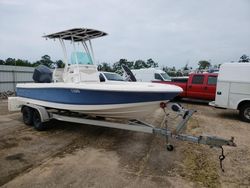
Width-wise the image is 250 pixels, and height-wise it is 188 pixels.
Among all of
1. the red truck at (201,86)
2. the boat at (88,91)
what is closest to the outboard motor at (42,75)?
the boat at (88,91)

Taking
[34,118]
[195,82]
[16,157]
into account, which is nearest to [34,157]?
[16,157]

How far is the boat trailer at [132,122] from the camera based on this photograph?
3.65 meters

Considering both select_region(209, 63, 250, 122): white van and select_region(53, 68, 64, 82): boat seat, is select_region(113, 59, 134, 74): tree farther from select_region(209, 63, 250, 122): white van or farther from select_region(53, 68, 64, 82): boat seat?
select_region(53, 68, 64, 82): boat seat

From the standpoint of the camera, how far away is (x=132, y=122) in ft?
15.8

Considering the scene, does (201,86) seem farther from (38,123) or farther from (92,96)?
(38,123)

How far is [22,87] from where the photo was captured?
6.72m

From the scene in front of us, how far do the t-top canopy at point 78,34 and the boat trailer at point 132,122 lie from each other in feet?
7.07

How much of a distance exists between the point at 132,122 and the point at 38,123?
2915 millimetres

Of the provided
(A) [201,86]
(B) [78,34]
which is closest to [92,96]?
(B) [78,34]

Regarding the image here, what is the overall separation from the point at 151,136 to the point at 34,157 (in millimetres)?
2921

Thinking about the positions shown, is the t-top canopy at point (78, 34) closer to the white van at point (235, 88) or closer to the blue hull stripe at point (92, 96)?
the blue hull stripe at point (92, 96)

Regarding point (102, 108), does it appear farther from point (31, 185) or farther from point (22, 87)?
point (22, 87)

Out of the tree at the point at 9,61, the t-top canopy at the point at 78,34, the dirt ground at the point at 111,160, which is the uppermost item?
the tree at the point at 9,61

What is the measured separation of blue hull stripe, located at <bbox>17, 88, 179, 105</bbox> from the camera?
4.22 metres
